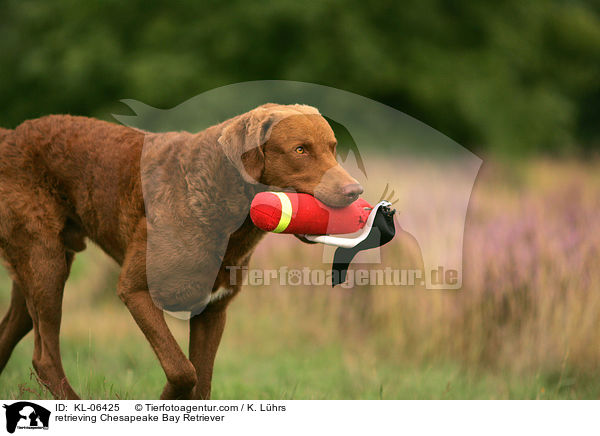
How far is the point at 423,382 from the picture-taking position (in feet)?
13.6

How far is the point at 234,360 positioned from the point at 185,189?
2.10m

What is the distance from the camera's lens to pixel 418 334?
454 centimetres

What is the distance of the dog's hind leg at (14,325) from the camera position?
3.84m

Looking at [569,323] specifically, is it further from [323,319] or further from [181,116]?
[181,116]

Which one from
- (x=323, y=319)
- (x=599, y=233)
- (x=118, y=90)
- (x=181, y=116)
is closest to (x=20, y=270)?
(x=181, y=116)

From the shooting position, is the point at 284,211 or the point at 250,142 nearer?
the point at 284,211

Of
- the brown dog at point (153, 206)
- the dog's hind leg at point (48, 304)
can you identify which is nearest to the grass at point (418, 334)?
the dog's hind leg at point (48, 304)

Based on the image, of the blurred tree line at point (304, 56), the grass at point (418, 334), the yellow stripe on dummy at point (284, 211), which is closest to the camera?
the yellow stripe on dummy at point (284, 211)

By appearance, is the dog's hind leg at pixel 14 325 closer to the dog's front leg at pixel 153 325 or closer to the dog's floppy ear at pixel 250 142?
the dog's front leg at pixel 153 325

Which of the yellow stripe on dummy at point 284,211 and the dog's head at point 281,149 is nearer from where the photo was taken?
the yellow stripe on dummy at point 284,211

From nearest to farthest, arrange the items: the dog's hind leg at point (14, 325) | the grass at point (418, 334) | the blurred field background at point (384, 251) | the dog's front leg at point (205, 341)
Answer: the dog's front leg at point (205, 341), the dog's hind leg at point (14, 325), the grass at point (418, 334), the blurred field background at point (384, 251)
